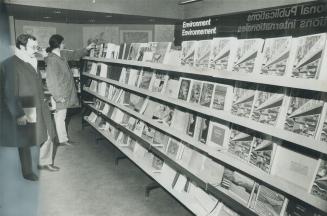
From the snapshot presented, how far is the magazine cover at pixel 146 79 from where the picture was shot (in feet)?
11.8

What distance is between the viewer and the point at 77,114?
757 cm

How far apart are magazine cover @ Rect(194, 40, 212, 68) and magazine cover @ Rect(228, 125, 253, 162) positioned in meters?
0.59

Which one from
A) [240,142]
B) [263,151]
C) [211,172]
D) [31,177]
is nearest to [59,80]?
[31,177]

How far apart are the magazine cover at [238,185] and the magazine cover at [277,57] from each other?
81 cm

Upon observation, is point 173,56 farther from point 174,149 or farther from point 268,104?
point 268,104

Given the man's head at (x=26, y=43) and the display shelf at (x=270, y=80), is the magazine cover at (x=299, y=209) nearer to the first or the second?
the display shelf at (x=270, y=80)

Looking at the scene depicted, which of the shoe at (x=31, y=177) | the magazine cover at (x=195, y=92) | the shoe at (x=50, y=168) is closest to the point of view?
the magazine cover at (x=195, y=92)

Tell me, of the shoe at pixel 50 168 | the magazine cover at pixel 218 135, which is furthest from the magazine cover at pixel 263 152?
the shoe at pixel 50 168

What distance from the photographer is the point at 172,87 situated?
3.09m

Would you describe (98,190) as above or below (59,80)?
below

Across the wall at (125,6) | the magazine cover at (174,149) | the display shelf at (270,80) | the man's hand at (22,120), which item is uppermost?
the wall at (125,6)

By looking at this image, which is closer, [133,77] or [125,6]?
[133,77]

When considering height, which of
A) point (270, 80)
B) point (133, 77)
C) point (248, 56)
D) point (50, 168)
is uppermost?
point (248, 56)

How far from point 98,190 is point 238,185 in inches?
74.1
